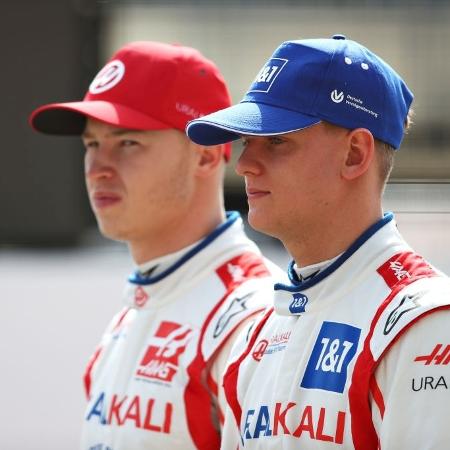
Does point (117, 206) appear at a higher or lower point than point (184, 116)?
lower

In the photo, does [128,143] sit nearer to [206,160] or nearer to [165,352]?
[206,160]

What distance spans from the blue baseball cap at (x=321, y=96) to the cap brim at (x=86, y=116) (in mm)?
809

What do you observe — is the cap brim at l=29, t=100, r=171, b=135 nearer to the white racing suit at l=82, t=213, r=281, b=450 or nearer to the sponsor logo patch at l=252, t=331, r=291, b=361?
the white racing suit at l=82, t=213, r=281, b=450

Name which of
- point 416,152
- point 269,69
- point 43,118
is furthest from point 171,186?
point 416,152

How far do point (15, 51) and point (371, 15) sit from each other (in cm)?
209

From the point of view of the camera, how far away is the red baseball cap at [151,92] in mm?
3459

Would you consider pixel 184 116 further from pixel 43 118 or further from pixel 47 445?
pixel 47 445

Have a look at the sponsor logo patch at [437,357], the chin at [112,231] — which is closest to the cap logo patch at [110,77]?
the chin at [112,231]

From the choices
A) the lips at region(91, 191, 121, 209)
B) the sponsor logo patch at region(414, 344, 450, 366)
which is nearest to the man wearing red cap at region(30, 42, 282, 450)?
the lips at region(91, 191, 121, 209)

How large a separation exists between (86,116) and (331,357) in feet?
4.68

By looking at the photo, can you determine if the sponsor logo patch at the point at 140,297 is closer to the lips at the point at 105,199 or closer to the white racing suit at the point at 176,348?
the white racing suit at the point at 176,348

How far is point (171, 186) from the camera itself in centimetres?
346

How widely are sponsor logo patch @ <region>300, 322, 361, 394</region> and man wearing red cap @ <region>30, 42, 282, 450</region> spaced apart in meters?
0.65

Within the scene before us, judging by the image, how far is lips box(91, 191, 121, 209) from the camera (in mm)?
3424
